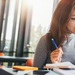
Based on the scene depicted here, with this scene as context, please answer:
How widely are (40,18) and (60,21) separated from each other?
210 centimetres

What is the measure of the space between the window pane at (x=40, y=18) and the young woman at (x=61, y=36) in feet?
6.60

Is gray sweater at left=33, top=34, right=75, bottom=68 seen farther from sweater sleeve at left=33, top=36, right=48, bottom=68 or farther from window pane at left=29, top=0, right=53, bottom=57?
window pane at left=29, top=0, right=53, bottom=57

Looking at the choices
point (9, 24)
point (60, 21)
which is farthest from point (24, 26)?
point (60, 21)

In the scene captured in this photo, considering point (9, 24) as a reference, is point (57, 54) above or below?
below

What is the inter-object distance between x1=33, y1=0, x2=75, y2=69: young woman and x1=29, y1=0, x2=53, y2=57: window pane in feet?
6.60

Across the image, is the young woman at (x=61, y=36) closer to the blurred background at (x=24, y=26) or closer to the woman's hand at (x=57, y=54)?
the woman's hand at (x=57, y=54)

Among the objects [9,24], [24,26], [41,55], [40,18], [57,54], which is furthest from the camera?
[9,24]

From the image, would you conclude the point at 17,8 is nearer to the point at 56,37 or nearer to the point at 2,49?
the point at 2,49

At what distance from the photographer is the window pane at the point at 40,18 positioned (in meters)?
3.08

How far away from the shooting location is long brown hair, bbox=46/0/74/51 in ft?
3.30

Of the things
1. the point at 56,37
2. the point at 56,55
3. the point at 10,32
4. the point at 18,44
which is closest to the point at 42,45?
the point at 56,37

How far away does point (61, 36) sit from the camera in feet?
3.34

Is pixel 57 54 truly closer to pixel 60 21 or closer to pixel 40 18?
→ pixel 60 21

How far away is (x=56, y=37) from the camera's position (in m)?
1.01
